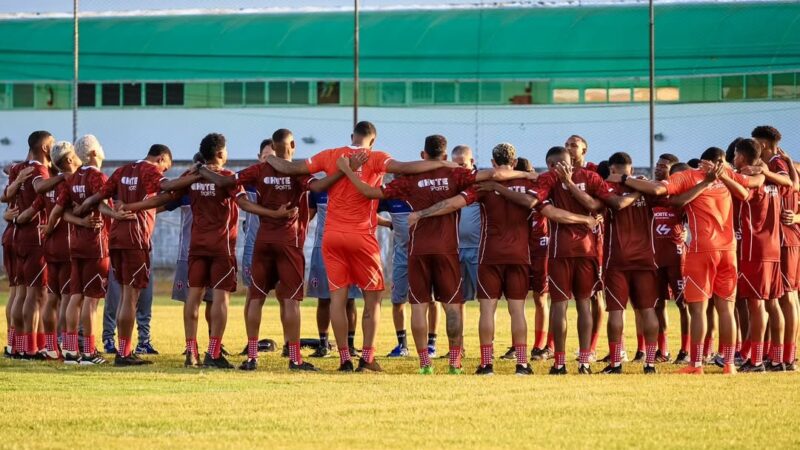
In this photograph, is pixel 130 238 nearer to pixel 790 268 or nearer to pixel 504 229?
pixel 504 229

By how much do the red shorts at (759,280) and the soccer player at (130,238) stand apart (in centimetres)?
589

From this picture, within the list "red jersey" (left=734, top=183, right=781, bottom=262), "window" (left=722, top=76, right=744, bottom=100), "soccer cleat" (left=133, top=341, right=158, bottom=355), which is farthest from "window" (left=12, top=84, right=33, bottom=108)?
"red jersey" (left=734, top=183, right=781, bottom=262)

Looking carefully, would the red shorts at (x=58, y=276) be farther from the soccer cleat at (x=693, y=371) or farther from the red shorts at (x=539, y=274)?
the soccer cleat at (x=693, y=371)

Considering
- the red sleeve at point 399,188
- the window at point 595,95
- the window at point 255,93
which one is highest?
the window at point 255,93

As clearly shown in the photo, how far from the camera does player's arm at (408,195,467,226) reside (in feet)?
42.5

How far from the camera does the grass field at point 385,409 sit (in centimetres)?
894

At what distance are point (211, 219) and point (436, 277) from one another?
7.73 feet

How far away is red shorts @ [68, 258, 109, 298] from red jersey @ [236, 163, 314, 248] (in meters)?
2.11

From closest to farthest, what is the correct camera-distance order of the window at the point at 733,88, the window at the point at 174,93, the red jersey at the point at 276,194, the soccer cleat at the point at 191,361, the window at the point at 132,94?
the red jersey at the point at 276,194 < the soccer cleat at the point at 191,361 < the window at the point at 733,88 < the window at the point at 174,93 < the window at the point at 132,94

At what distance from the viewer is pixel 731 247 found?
A: 1348 centimetres

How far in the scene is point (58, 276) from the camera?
15195 millimetres

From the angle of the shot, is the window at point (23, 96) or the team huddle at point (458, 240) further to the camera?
the window at point (23, 96)

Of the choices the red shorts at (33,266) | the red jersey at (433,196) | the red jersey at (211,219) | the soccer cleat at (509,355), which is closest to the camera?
the red jersey at (433,196)

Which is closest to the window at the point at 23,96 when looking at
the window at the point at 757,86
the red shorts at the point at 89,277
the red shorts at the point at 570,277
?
the window at the point at 757,86
